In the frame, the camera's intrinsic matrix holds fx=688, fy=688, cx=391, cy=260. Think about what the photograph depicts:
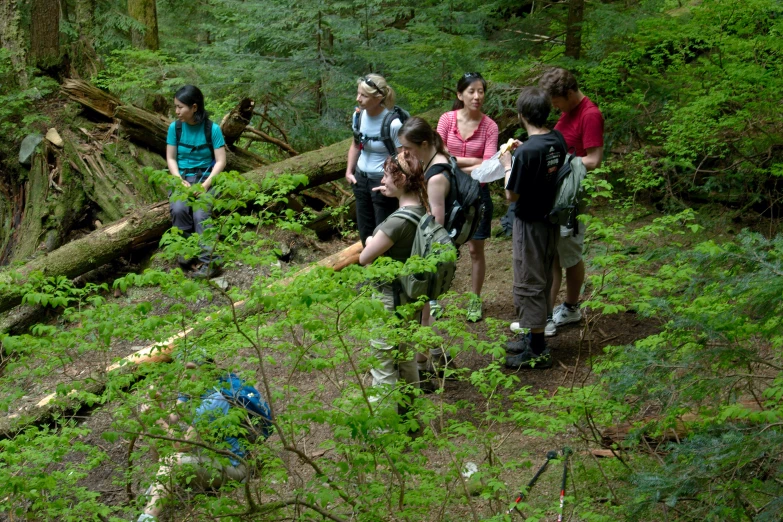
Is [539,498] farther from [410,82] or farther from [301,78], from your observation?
[301,78]

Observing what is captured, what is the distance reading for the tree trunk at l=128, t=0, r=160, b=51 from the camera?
12.4 meters

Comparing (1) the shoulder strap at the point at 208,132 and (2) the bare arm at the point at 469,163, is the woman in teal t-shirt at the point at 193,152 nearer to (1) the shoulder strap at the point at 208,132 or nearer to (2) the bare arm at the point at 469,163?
(1) the shoulder strap at the point at 208,132

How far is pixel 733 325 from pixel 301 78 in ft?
26.7

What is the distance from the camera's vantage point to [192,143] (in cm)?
727

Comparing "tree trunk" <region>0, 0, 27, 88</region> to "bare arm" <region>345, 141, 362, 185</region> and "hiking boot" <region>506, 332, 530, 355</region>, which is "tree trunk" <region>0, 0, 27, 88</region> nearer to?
"bare arm" <region>345, 141, 362, 185</region>

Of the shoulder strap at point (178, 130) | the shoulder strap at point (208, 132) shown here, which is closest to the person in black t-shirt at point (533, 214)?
the shoulder strap at point (208, 132)

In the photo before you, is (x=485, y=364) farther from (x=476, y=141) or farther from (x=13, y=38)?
(x=13, y=38)

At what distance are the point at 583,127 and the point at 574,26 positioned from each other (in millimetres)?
2911

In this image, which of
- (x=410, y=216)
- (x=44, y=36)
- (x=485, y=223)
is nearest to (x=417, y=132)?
(x=410, y=216)

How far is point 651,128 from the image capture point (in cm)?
726

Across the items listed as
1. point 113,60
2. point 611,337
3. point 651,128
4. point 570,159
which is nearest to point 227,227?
point 570,159

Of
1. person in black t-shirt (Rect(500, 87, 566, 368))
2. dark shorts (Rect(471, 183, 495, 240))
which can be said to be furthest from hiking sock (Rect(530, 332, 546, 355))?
dark shorts (Rect(471, 183, 495, 240))

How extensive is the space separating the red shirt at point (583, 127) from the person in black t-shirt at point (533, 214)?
428 millimetres

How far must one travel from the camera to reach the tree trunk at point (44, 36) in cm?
958
